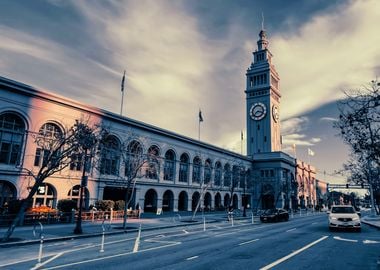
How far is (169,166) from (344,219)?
101 ft

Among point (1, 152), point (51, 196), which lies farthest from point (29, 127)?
point (51, 196)

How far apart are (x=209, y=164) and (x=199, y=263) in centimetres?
4852

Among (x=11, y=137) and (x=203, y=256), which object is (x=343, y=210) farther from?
(x=11, y=137)

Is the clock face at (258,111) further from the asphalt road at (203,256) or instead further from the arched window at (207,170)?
the asphalt road at (203,256)

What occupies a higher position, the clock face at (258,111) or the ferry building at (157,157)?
the clock face at (258,111)

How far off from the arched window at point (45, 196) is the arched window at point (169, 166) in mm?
18854

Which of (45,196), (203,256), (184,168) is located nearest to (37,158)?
(45,196)

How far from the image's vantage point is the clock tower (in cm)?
8407

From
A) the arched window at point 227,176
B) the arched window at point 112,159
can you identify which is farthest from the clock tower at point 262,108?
the arched window at point 112,159

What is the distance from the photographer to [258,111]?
3398 inches

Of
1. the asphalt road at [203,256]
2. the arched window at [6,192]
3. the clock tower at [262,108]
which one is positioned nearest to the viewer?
the asphalt road at [203,256]

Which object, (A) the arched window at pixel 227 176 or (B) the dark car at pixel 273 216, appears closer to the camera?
(B) the dark car at pixel 273 216

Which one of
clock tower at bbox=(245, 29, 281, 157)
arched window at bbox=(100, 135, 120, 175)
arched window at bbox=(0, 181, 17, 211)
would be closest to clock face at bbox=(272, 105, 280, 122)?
clock tower at bbox=(245, 29, 281, 157)

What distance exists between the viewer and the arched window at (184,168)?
50.7 m
